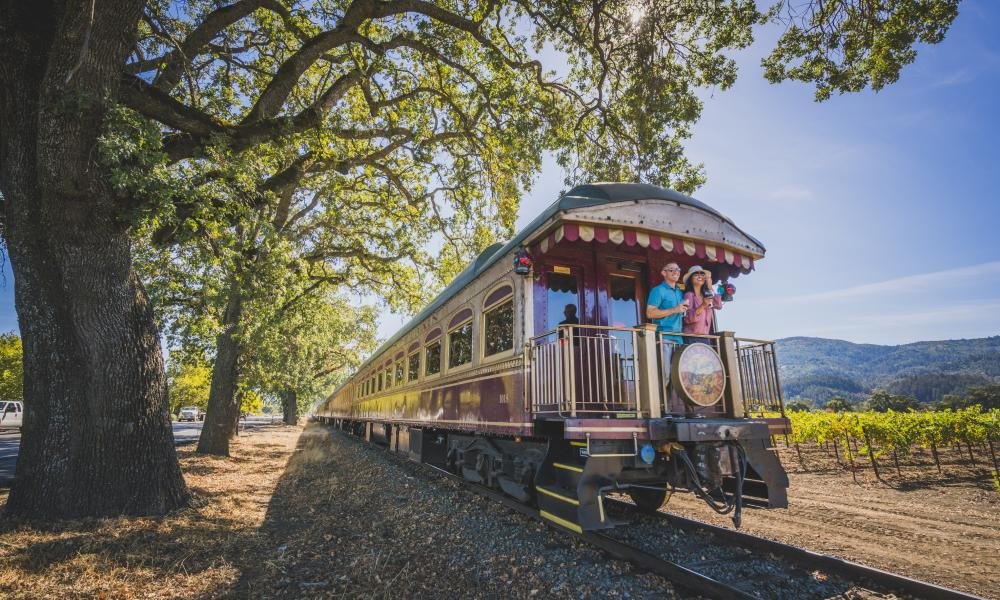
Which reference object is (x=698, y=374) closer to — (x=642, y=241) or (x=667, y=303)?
(x=667, y=303)

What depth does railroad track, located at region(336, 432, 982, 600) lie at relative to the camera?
3.61m

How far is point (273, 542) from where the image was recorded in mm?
5223

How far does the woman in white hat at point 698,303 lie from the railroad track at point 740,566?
2.14 metres

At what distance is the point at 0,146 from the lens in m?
6.14

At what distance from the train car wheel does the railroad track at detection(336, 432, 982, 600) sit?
31 centimetres

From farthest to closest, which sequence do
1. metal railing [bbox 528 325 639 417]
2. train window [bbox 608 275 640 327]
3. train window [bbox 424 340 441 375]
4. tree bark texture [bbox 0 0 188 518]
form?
train window [bbox 424 340 441 375], train window [bbox 608 275 640 327], tree bark texture [bbox 0 0 188 518], metal railing [bbox 528 325 639 417]

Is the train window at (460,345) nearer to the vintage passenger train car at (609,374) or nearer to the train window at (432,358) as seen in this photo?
the vintage passenger train car at (609,374)

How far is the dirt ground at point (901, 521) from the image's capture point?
4.62 metres

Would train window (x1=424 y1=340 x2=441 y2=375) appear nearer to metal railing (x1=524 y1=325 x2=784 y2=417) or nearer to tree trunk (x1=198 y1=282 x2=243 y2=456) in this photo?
metal railing (x1=524 y1=325 x2=784 y2=417)

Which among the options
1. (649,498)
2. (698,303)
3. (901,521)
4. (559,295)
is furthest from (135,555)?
(901,521)

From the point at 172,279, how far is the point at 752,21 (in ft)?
48.1

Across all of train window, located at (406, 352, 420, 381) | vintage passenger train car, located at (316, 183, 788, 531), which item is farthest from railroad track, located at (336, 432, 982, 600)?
train window, located at (406, 352, 420, 381)

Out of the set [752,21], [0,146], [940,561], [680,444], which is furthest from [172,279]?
[940,561]

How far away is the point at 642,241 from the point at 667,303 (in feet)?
2.60
